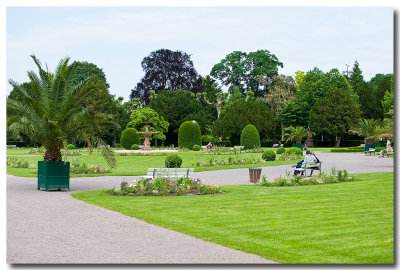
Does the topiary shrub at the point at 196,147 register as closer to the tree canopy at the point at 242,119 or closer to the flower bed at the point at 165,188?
the tree canopy at the point at 242,119

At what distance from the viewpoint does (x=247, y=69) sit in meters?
66.8

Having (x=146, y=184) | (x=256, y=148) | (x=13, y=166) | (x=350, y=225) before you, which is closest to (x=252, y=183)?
(x=146, y=184)

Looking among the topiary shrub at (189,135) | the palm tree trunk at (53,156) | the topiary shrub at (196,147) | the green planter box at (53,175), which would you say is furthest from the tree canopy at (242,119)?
the green planter box at (53,175)

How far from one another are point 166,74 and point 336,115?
78.5 ft

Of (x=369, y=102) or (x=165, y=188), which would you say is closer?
Result: (x=165, y=188)

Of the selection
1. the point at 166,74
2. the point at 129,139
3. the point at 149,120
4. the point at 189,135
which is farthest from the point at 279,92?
the point at 129,139

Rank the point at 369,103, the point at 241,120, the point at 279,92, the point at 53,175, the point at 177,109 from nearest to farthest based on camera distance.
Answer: the point at 53,175, the point at 241,120, the point at 177,109, the point at 369,103, the point at 279,92

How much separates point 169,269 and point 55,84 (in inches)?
429

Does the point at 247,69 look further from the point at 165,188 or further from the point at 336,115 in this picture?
the point at 165,188

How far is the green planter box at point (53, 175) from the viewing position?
15914mm

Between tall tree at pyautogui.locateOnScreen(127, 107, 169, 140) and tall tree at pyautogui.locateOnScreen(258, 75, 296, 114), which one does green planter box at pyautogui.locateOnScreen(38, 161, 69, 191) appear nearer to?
tall tree at pyautogui.locateOnScreen(127, 107, 169, 140)

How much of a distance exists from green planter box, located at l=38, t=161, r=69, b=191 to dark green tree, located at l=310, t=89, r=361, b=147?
151 ft

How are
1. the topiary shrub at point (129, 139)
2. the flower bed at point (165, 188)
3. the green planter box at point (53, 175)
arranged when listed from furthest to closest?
the topiary shrub at point (129, 139) < the green planter box at point (53, 175) < the flower bed at point (165, 188)

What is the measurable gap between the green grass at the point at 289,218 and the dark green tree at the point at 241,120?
134 feet
